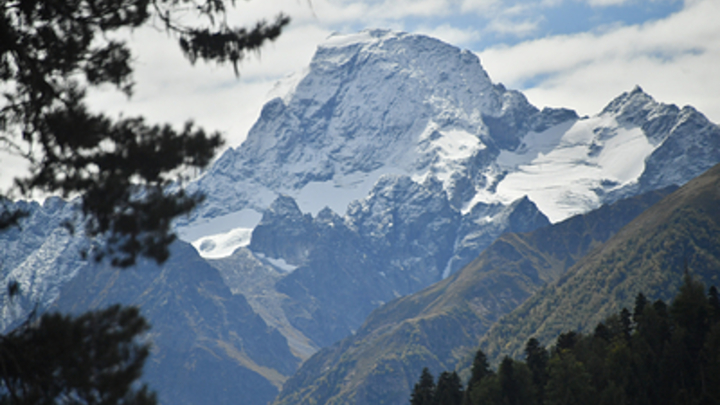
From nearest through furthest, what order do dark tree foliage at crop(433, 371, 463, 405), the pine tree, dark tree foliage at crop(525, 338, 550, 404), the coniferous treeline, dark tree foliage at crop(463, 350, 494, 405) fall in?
the coniferous treeline, the pine tree, dark tree foliage at crop(525, 338, 550, 404), dark tree foliage at crop(463, 350, 494, 405), dark tree foliage at crop(433, 371, 463, 405)

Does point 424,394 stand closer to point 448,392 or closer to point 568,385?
point 448,392

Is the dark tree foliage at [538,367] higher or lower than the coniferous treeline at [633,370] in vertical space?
lower

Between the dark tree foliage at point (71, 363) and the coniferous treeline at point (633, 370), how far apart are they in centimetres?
6383

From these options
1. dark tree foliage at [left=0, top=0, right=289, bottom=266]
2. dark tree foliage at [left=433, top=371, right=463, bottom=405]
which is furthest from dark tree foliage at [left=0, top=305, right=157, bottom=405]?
dark tree foliage at [left=433, top=371, right=463, bottom=405]

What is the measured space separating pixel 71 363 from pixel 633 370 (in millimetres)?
76073

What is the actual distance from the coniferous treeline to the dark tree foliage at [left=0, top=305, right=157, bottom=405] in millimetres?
63830

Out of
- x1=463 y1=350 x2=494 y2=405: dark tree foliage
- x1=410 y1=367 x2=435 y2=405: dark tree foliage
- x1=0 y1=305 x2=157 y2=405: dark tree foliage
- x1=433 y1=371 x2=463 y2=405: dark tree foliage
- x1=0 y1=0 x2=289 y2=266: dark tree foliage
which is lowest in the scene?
x1=410 y1=367 x2=435 y2=405: dark tree foliage

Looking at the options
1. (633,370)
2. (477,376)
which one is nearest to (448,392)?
(477,376)

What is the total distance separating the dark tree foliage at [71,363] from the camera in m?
18.7

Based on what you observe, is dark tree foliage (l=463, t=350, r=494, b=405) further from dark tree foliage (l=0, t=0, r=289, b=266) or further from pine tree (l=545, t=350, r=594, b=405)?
dark tree foliage (l=0, t=0, r=289, b=266)

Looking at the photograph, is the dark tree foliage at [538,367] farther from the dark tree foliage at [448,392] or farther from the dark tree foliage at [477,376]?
the dark tree foliage at [448,392]

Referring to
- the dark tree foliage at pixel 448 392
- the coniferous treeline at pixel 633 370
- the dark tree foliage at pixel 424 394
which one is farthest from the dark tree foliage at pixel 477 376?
the dark tree foliage at pixel 424 394

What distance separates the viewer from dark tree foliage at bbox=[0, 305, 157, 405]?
61.5ft

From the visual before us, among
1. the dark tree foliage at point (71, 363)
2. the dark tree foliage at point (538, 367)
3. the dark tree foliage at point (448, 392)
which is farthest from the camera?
the dark tree foliage at point (448, 392)
